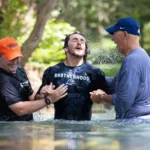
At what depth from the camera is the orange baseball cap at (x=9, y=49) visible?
730 cm

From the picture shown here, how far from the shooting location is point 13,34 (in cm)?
1594

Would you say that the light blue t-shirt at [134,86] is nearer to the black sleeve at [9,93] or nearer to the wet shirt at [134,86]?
the wet shirt at [134,86]

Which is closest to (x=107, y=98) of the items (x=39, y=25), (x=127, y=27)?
(x=127, y=27)

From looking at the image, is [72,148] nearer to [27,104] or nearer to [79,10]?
[27,104]

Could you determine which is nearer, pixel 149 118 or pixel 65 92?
pixel 149 118

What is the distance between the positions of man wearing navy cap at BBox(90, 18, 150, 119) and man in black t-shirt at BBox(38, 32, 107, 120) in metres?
0.39

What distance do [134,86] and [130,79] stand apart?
3.6 inches

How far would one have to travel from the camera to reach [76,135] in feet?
20.5

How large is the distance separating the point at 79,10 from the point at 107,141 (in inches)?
1232

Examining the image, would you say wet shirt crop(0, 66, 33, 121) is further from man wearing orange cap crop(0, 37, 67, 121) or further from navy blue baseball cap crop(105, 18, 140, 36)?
navy blue baseball cap crop(105, 18, 140, 36)

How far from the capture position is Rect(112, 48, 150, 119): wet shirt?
22.2 ft

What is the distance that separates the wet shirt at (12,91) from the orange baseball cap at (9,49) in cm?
23

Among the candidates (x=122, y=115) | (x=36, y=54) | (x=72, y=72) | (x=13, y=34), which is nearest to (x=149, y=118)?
(x=122, y=115)

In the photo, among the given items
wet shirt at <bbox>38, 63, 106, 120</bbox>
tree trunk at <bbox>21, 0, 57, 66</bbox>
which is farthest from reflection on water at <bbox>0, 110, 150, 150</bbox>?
tree trunk at <bbox>21, 0, 57, 66</bbox>
